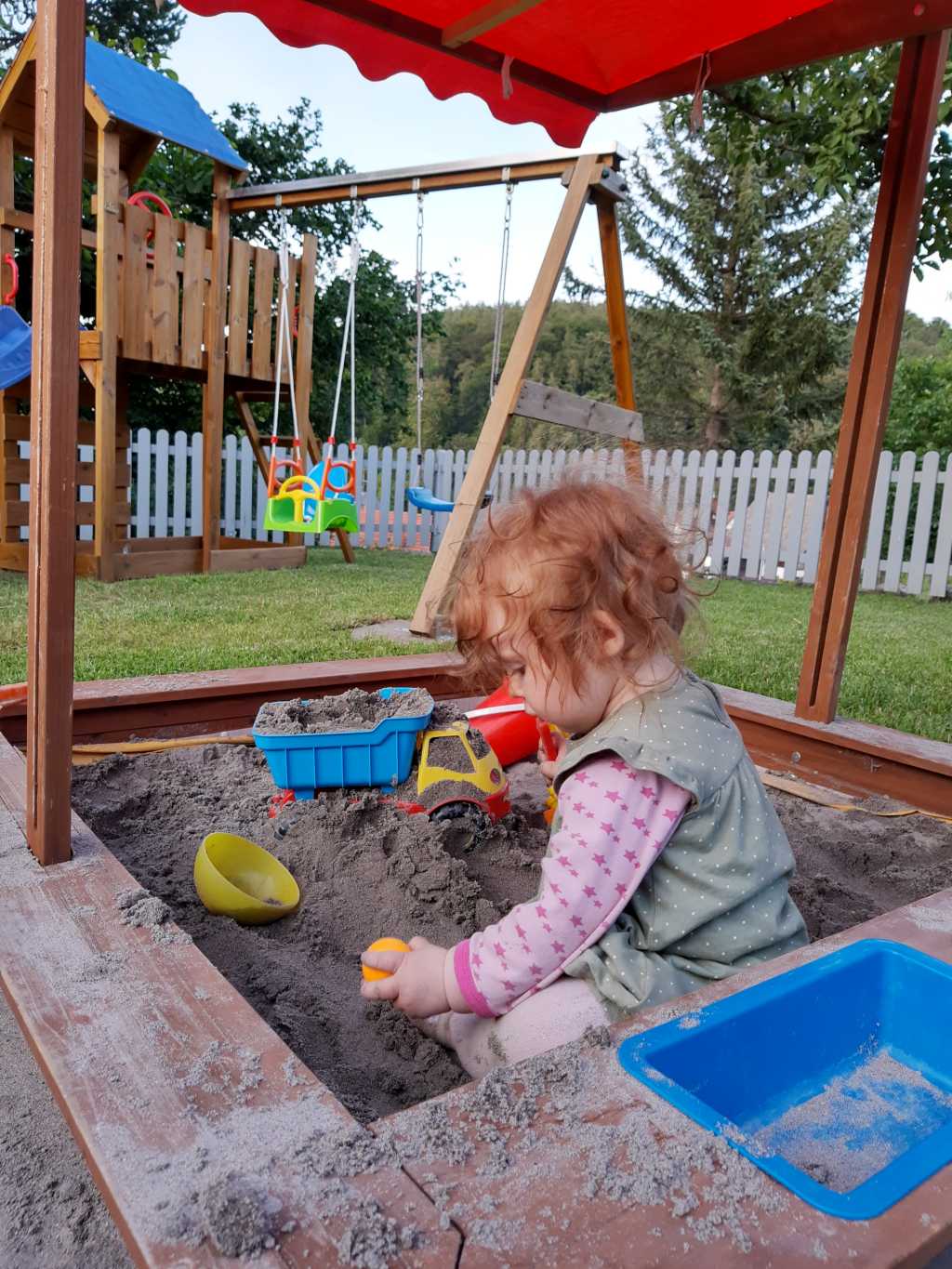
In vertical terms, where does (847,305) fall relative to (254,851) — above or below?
above

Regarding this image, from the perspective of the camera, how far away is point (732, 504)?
391 inches

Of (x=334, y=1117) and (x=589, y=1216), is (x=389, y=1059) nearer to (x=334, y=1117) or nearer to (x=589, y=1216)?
(x=334, y=1117)

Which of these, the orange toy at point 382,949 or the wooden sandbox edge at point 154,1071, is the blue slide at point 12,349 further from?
the orange toy at point 382,949

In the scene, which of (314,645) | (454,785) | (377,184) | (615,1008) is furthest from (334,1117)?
(377,184)

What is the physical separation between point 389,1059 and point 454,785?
0.82m

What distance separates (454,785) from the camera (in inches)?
78.7

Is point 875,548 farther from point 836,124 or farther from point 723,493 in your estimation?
point 836,124

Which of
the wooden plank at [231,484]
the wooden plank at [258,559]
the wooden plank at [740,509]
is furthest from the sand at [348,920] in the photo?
the wooden plank at [231,484]

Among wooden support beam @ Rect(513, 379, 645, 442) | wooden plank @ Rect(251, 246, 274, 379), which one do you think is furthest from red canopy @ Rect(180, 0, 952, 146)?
wooden plank @ Rect(251, 246, 274, 379)

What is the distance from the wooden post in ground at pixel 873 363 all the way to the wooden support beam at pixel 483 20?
3.35 feet

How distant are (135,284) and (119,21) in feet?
38.2

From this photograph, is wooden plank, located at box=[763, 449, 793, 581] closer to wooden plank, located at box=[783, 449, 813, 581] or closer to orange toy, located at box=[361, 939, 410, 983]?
wooden plank, located at box=[783, 449, 813, 581]

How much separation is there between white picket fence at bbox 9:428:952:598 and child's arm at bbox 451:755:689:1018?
7711mm

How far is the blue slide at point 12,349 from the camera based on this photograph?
5457mm
